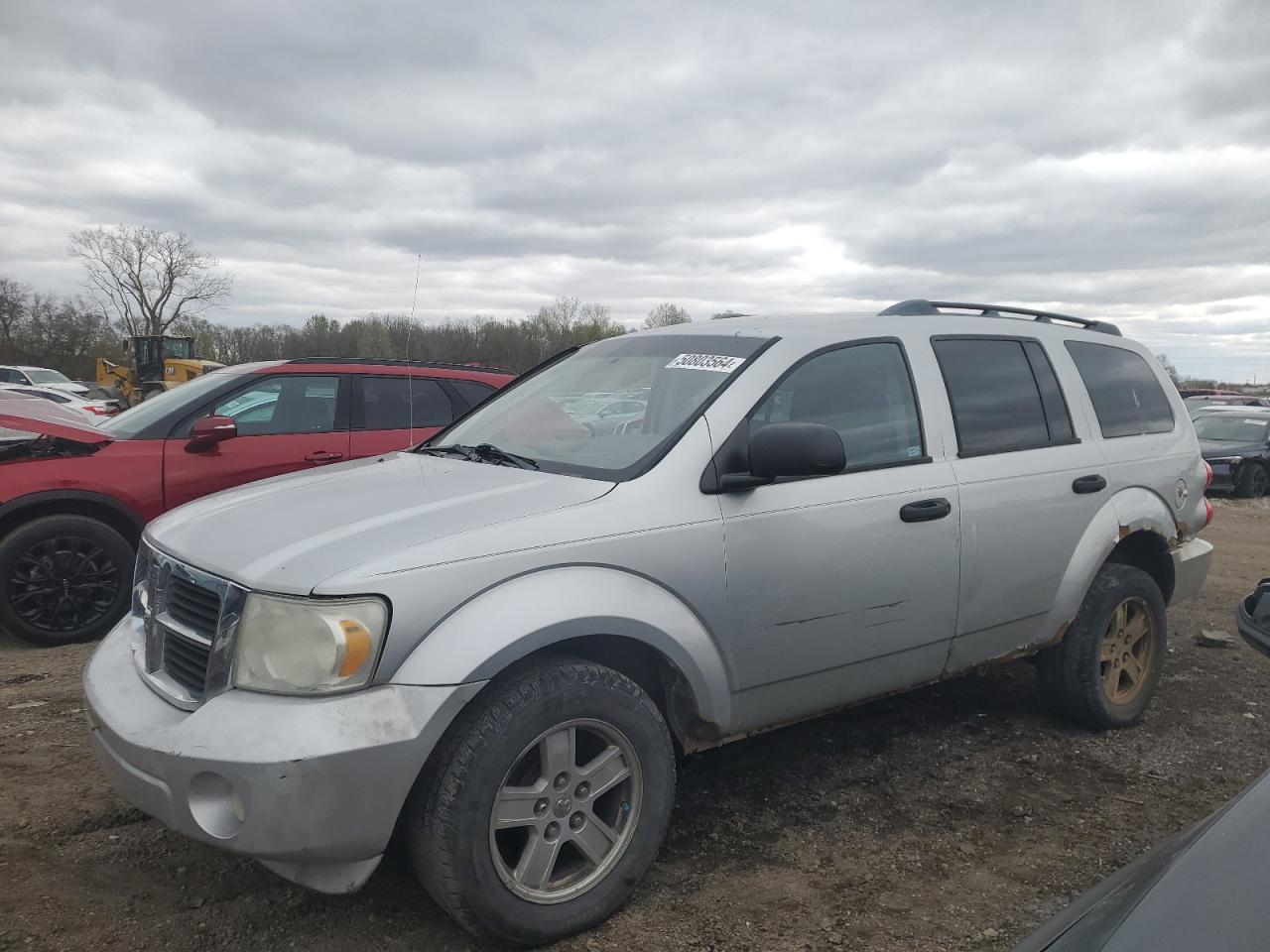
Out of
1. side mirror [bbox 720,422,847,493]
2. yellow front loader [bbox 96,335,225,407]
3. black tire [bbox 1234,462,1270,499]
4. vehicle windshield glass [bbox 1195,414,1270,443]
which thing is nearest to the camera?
side mirror [bbox 720,422,847,493]

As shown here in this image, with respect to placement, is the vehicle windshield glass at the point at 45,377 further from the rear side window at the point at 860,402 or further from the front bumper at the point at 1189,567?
the front bumper at the point at 1189,567

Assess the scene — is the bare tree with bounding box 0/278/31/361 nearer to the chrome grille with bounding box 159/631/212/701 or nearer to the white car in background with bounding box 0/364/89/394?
the white car in background with bounding box 0/364/89/394

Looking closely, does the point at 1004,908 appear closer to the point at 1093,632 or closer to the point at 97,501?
the point at 1093,632

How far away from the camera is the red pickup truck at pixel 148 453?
5301 mm

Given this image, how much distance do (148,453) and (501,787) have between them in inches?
165

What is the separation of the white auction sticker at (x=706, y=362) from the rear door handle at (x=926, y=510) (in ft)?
2.61

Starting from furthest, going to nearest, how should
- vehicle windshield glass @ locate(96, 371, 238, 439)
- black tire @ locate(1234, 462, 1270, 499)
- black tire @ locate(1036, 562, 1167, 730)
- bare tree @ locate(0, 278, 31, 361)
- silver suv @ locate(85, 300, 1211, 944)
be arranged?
bare tree @ locate(0, 278, 31, 361), black tire @ locate(1234, 462, 1270, 499), vehicle windshield glass @ locate(96, 371, 238, 439), black tire @ locate(1036, 562, 1167, 730), silver suv @ locate(85, 300, 1211, 944)

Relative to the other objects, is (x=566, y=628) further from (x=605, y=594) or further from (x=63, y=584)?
(x=63, y=584)

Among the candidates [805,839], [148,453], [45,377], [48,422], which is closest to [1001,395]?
[805,839]

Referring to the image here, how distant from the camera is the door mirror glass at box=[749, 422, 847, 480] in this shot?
2848mm

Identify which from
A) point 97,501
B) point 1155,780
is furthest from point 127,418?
point 1155,780

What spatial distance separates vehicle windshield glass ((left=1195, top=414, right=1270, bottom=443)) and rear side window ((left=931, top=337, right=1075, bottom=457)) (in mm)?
14036

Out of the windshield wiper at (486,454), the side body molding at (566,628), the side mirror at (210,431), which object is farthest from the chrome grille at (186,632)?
the side mirror at (210,431)

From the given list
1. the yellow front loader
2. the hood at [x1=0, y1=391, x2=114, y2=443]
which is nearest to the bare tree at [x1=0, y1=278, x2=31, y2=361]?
the yellow front loader
